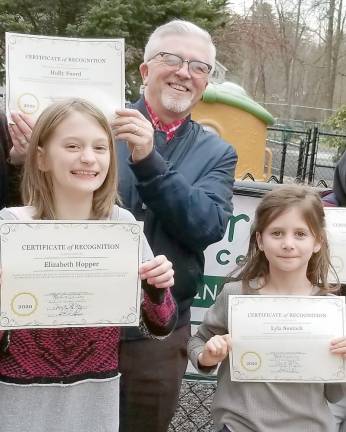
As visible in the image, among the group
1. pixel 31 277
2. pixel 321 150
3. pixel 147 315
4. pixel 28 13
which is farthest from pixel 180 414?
pixel 28 13

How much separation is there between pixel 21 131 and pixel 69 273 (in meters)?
0.49

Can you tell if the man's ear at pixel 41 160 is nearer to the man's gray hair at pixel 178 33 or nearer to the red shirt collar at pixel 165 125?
the red shirt collar at pixel 165 125

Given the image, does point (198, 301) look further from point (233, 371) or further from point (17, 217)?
point (17, 217)

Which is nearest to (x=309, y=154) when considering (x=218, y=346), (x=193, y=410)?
(x=193, y=410)

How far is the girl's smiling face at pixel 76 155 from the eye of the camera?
184 centimetres

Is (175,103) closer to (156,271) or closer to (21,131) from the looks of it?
(21,131)

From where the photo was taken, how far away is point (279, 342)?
2.06 metres

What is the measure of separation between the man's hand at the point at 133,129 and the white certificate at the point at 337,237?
2.58ft

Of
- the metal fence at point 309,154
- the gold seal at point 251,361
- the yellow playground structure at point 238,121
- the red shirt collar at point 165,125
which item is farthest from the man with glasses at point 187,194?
the metal fence at point 309,154

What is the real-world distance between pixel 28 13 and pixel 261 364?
63.7 ft

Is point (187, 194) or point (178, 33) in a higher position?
point (178, 33)

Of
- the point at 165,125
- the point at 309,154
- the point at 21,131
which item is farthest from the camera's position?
the point at 309,154

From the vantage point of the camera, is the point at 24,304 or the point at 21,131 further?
the point at 21,131

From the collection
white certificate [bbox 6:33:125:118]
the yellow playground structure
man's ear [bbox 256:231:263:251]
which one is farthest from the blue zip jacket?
the yellow playground structure
